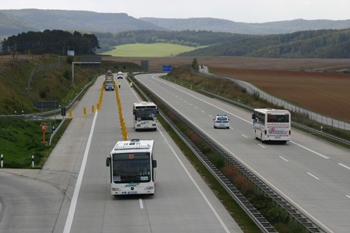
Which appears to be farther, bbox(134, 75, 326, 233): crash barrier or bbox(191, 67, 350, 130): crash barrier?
bbox(191, 67, 350, 130): crash barrier

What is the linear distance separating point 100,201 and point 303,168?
1358 cm

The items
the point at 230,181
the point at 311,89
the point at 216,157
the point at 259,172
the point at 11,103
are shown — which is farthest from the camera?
the point at 311,89

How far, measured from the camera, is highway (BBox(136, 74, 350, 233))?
19.6m

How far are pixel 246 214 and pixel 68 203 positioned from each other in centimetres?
763

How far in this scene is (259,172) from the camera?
88.9ft

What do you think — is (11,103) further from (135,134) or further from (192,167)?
(192,167)

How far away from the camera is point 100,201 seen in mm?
20734

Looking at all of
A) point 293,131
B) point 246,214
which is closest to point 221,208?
point 246,214

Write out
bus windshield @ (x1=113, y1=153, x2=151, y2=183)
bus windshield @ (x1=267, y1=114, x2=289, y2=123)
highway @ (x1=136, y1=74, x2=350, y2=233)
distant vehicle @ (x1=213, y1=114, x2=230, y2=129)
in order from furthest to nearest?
distant vehicle @ (x1=213, y1=114, x2=230, y2=129) → bus windshield @ (x1=267, y1=114, x2=289, y2=123) → bus windshield @ (x1=113, y1=153, x2=151, y2=183) → highway @ (x1=136, y1=74, x2=350, y2=233)

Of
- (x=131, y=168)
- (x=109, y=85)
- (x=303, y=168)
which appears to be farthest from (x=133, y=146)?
(x=109, y=85)

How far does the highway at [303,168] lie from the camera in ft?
64.2

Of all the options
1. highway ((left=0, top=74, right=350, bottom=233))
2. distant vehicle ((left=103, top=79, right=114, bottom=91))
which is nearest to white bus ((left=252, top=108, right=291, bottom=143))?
highway ((left=0, top=74, right=350, bottom=233))

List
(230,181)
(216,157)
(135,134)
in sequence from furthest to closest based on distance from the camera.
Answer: (135,134) → (216,157) → (230,181)

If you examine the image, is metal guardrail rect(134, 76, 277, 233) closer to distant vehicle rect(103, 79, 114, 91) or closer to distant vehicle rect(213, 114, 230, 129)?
distant vehicle rect(213, 114, 230, 129)
